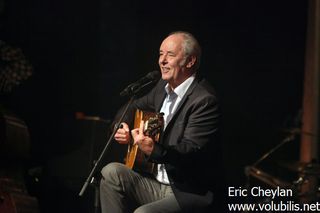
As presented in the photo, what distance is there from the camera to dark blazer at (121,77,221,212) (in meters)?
3.09

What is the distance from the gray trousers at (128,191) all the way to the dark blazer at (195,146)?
4.4 inches

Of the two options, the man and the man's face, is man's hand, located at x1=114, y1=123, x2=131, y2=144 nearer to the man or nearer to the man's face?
the man

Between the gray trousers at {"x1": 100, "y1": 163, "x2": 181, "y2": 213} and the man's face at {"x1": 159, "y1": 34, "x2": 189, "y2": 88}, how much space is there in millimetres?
559

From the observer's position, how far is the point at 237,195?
4383mm

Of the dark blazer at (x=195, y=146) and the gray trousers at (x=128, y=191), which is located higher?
the dark blazer at (x=195, y=146)

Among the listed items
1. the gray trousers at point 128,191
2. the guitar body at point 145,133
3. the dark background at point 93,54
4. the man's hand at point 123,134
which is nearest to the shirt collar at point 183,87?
the guitar body at point 145,133

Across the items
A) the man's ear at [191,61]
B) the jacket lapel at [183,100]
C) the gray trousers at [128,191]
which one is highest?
the man's ear at [191,61]

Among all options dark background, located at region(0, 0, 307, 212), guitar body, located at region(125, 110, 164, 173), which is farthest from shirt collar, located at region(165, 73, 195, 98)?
dark background, located at region(0, 0, 307, 212)

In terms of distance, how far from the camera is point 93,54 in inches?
180

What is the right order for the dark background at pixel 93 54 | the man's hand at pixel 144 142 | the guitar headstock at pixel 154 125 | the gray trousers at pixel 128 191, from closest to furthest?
the man's hand at pixel 144 142 < the guitar headstock at pixel 154 125 < the gray trousers at pixel 128 191 < the dark background at pixel 93 54

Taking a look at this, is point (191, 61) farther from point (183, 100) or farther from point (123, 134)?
point (123, 134)

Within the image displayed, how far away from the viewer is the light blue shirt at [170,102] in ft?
10.8

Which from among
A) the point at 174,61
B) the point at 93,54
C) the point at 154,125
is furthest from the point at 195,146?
the point at 93,54

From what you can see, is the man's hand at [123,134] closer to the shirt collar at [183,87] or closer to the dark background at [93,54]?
the shirt collar at [183,87]
